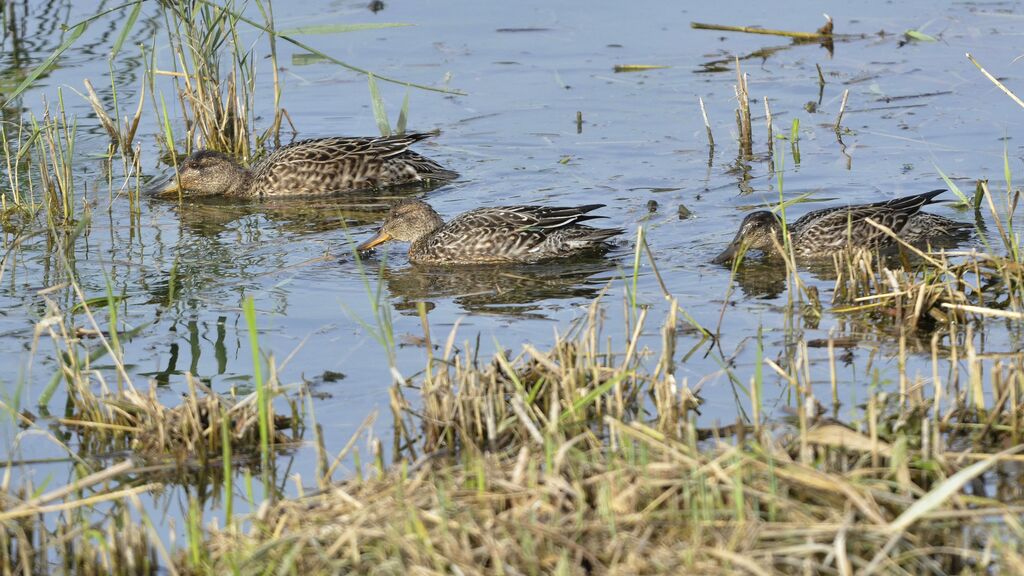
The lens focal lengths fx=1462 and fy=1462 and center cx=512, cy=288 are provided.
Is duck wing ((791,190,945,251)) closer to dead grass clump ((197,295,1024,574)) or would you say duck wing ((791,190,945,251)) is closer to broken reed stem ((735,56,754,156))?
broken reed stem ((735,56,754,156))

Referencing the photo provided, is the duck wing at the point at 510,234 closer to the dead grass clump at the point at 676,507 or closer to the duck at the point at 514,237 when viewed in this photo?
the duck at the point at 514,237

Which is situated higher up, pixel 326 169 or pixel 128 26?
pixel 128 26

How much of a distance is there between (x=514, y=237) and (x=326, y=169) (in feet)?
9.09

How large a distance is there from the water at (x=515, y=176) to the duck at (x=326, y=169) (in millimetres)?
220

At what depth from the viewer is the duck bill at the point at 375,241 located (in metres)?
10.0

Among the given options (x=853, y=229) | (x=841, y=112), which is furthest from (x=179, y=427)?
(x=841, y=112)

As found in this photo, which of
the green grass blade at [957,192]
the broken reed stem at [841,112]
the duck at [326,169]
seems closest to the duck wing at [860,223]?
the green grass blade at [957,192]

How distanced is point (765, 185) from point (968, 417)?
205 inches

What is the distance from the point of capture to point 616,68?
14008 mm

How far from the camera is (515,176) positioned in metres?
11.5

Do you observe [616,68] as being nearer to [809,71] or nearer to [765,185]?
[809,71]

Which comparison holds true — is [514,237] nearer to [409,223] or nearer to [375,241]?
[409,223]

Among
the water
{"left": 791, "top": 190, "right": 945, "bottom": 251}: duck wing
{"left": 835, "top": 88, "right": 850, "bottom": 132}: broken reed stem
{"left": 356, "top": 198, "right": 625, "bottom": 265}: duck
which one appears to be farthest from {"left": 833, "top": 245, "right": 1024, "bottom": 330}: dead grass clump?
{"left": 835, "top": 88, "right": 850, "bottom": 132}: broken reed stem

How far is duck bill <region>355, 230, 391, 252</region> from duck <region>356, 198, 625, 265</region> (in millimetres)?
295
